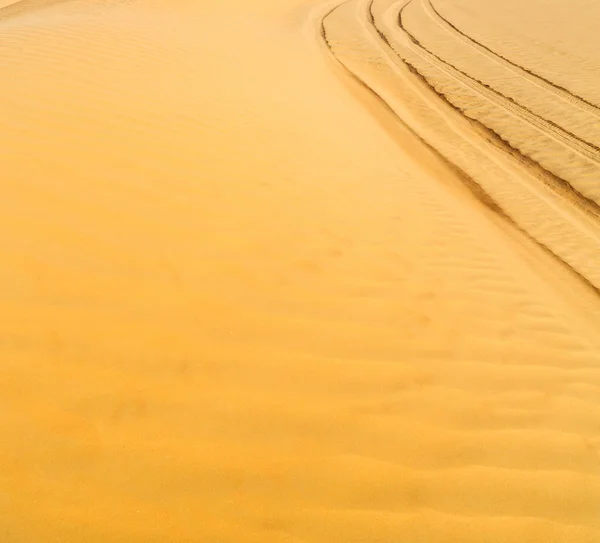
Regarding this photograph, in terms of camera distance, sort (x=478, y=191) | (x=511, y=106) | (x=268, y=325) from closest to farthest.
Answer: (x=268, y=325), (x=478, y=191), (x=511, y=106)

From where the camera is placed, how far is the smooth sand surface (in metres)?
1.75

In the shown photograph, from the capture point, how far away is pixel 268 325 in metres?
2.49

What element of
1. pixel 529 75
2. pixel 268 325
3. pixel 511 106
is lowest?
pixel 268 325

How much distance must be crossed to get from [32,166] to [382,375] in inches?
105

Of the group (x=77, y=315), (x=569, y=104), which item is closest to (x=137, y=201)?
(x=77, y=315)

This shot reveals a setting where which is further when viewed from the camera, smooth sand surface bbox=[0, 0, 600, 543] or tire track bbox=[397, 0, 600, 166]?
tire track bbox=[397, 0, 600, 166]

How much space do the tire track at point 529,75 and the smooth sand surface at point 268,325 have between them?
2617 mm

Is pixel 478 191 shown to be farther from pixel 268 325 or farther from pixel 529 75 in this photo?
pixel 529 75

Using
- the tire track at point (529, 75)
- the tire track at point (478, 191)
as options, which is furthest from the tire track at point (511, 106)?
the tire track at point (529, 75)

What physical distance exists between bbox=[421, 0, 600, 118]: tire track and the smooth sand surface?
262cm

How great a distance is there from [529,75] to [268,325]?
29.6 ft

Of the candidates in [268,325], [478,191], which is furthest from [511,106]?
[268,325]

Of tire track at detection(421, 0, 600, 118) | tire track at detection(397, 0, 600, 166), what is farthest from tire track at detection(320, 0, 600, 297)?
tire track at detection(421, 0, 600, 118)

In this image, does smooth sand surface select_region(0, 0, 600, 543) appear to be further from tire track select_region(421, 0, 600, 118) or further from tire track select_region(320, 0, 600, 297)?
tire track select_region(421, 0, 600, 118)
